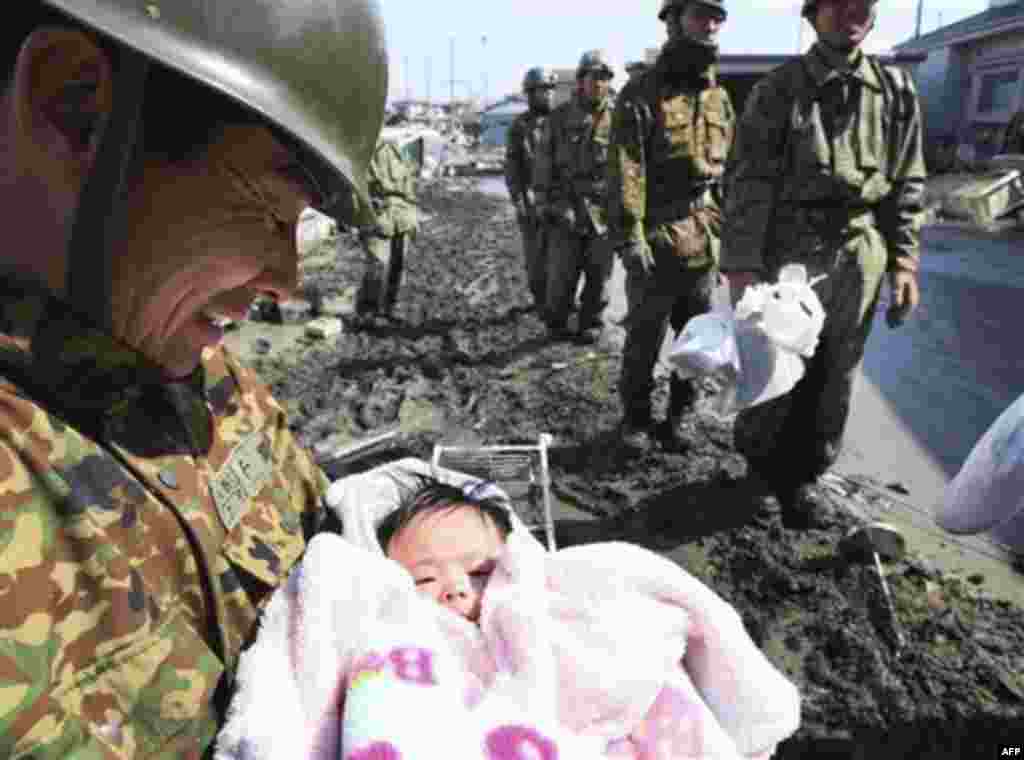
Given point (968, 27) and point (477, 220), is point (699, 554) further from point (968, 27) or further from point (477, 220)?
point (968, 27)

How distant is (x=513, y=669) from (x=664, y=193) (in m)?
4.08

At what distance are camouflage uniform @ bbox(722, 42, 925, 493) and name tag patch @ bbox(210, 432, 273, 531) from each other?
308 cm

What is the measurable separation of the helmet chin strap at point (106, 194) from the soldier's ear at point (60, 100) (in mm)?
16

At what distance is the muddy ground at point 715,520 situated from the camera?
2857mm

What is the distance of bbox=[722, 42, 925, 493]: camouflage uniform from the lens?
12.3ft

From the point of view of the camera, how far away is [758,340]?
137 inches

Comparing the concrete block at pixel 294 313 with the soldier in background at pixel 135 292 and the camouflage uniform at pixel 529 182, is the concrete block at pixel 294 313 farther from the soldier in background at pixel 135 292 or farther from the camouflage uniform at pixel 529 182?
the soldier in background at pixel 135 292

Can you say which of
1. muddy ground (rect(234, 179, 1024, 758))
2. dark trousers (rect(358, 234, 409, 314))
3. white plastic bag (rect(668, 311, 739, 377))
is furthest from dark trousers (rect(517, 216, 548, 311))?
white plastic bag (rect(668, 311, 739, 377))

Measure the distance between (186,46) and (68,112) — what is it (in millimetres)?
160

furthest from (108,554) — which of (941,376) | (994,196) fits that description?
(994,196)

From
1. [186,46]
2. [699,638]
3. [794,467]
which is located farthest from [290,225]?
[794,467]

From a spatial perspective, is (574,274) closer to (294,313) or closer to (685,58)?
(294,313)

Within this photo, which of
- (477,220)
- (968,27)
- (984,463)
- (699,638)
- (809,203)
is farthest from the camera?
(968,27)

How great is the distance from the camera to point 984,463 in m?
2.14
